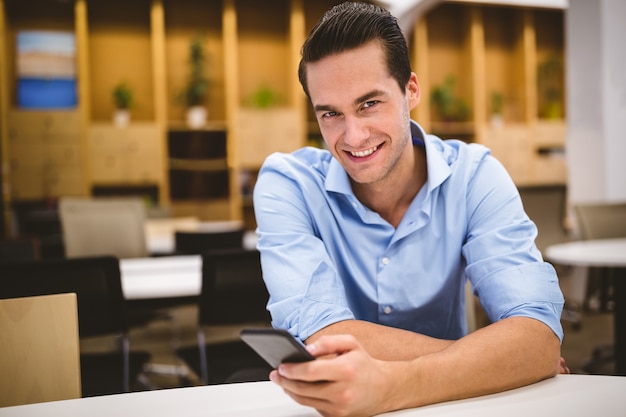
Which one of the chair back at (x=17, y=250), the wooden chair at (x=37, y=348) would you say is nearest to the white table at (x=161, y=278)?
the chair back at (x=17, y=250)

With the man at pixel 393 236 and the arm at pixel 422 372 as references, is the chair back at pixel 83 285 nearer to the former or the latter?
the man at pixel 393 236

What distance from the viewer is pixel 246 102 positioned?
861 centimetres

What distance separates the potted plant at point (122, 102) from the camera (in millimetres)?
7863

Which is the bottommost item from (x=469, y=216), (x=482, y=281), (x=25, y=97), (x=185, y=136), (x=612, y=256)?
(x=612, y=256)

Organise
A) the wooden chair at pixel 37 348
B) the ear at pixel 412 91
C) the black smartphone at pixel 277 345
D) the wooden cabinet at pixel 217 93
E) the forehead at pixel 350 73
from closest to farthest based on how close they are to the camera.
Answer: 1. the black smartphone at pixel 277 345
2. the wooden chair at pixel 37 348
3. the forehead at pixel 350 73
4. the ear at pixel 412 91
5. the wooden cabinet at pixel 217 93

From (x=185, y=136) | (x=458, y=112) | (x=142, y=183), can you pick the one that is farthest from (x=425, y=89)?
(x=142, y=183)

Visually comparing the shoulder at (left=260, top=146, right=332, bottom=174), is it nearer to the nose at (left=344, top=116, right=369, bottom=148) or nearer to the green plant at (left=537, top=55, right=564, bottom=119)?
the nose at (left=344, top=116, right=369, bottom=148)

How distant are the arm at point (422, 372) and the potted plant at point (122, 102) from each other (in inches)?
293

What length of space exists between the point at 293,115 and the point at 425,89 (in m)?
2.29

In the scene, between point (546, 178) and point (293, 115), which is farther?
point (546, 178)

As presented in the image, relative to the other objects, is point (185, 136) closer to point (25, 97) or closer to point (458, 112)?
point (25, 97)

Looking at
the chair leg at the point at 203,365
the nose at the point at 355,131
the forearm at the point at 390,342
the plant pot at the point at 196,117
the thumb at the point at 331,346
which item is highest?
the plant pot at the point at 196,117

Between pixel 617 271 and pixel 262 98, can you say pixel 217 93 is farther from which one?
pixel 617 271

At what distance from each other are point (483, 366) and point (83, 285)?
1593mm
